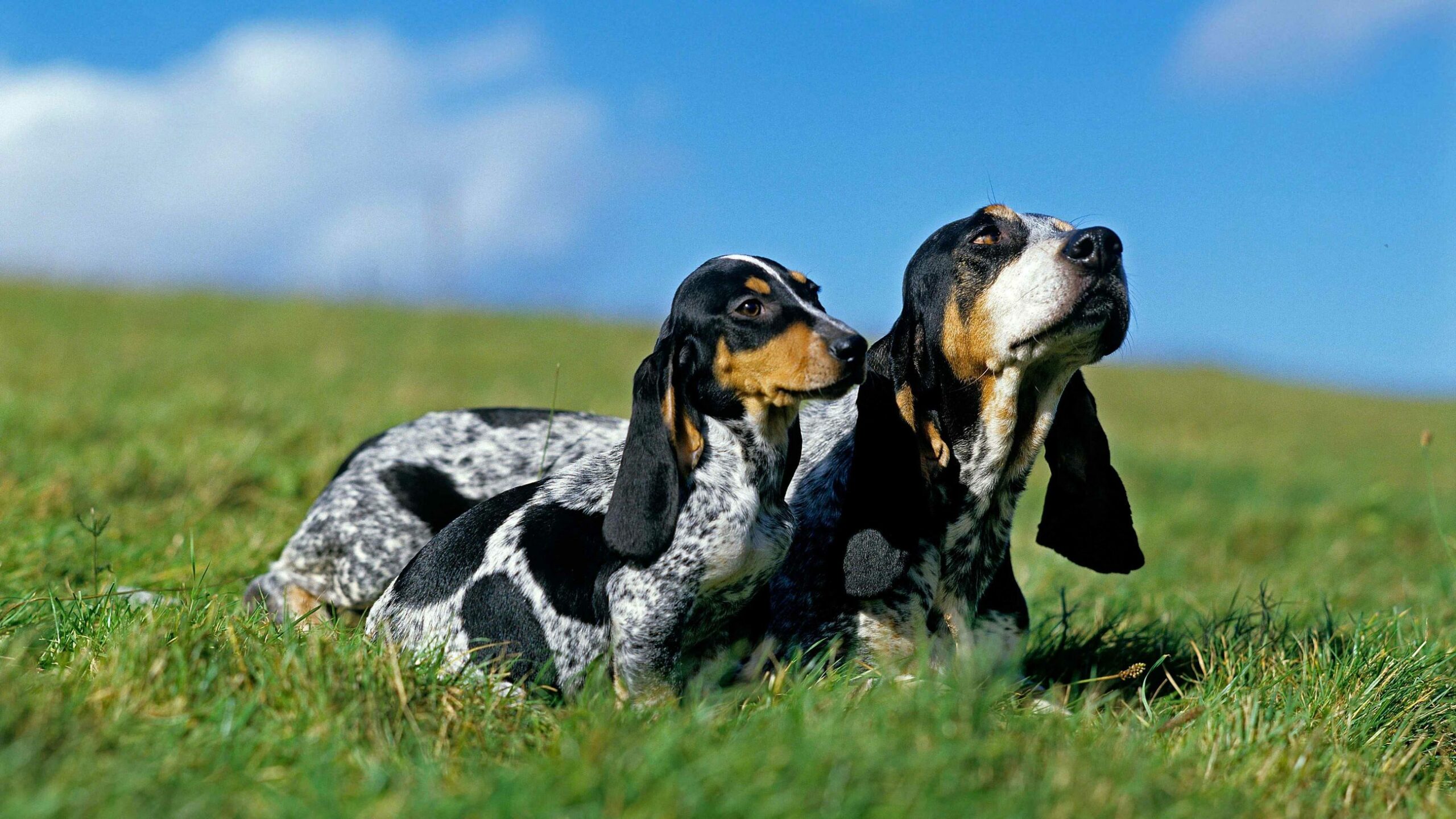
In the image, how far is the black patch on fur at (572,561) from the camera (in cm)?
405

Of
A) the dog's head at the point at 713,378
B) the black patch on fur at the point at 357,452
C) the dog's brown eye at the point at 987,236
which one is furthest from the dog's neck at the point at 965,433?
the black patch on fur at the point at 357,452

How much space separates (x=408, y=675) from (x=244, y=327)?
1828 centimetres

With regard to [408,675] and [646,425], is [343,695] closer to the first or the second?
[408,675]

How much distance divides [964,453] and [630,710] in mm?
1652

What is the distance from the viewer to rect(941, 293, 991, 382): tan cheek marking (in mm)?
4254

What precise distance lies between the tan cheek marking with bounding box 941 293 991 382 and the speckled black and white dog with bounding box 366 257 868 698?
0.47 m

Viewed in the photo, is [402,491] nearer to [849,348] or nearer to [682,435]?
[682,435]

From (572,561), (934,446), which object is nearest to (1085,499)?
(934,446)

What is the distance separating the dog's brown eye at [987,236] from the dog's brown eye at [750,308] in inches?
34.7

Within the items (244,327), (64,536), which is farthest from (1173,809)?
(244,327)

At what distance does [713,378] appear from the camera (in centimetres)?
401

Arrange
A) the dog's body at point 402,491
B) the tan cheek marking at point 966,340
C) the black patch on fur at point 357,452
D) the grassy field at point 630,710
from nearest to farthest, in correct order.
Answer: the grassy field at point 630,710, the tan cheek marking at point 966,340, the dog's body at point 402,491, the black patch on fur at point 357,452

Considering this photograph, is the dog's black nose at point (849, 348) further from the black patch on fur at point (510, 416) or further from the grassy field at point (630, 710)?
the black patch on fur at point (510, 416)

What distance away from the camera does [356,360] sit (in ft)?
57.5
